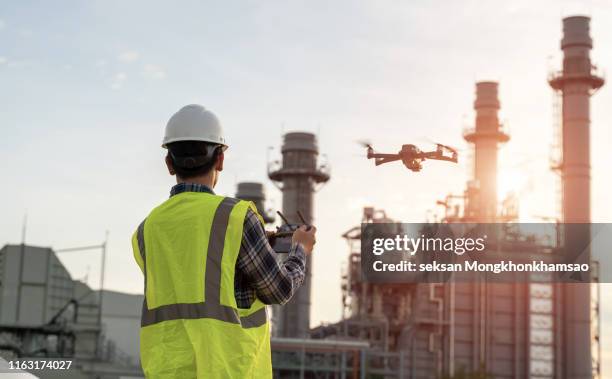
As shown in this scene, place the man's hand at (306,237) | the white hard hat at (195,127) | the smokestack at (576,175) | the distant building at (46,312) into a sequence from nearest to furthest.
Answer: the white hard hat at (195,127) → the man's hand at (306,237) → the distant building at (46,312) → the smokestack at (576,175)

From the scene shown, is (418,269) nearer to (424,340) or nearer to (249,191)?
(424,340)

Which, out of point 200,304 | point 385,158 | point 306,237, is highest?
point 385,158

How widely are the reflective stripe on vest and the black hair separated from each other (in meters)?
0.16

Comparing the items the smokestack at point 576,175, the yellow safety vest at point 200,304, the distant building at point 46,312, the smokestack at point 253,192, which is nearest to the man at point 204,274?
the yellow safety vest at point 200,304

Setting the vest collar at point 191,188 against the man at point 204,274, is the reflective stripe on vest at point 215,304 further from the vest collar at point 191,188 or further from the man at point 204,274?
the vest collar at point 191,188

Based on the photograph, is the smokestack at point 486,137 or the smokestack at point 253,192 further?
the smokestack at point 253,192

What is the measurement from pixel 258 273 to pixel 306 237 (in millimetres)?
274

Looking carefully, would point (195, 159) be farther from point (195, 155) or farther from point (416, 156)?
point (416, 156)

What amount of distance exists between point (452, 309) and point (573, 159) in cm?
864

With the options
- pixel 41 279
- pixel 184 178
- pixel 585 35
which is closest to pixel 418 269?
pixel 585 35

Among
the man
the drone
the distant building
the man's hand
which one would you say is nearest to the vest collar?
the man

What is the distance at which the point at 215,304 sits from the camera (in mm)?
2650

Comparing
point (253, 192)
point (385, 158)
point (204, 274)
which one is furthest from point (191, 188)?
point (253, 192)

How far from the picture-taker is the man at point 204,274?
2.62 meters
